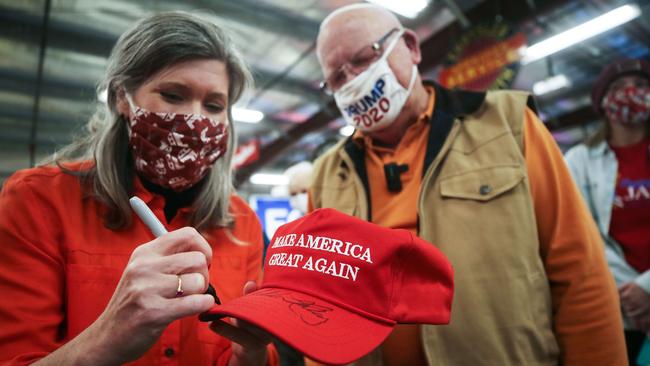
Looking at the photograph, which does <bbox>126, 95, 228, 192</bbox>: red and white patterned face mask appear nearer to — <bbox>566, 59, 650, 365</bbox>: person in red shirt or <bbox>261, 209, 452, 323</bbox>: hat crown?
<bbox>261, 209, 452, 323</bbox>: hat crown

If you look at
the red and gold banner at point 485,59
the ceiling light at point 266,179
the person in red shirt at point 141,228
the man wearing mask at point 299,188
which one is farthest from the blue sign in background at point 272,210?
the ceiling light at point 266,179

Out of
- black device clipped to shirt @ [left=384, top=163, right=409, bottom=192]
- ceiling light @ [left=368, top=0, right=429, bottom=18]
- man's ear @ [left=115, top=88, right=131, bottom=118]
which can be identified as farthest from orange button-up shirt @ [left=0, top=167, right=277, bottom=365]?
ceiling light @ [left=368, top=0, right=429, bottom=18]

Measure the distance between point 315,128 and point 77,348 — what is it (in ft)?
32.6

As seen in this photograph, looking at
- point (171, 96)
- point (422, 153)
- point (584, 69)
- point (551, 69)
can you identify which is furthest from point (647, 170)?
point (584, 69)

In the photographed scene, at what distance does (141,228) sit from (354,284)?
26.7 inches

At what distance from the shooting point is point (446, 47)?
6.36m

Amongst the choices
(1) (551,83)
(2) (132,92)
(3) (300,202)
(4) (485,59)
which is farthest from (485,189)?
(1) (551,83)

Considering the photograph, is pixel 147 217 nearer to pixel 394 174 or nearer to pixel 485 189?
pixel 394 174

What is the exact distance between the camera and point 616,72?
221 centimetres

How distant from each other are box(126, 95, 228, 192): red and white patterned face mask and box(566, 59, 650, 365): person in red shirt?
1.93 m

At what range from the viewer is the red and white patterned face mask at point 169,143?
1.15m

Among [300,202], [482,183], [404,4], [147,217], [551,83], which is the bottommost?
[147,217]

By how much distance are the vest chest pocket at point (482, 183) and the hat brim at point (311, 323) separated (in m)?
0.61

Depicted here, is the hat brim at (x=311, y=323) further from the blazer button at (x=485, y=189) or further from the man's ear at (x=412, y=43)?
the man's ear at (x=412, y=43)
